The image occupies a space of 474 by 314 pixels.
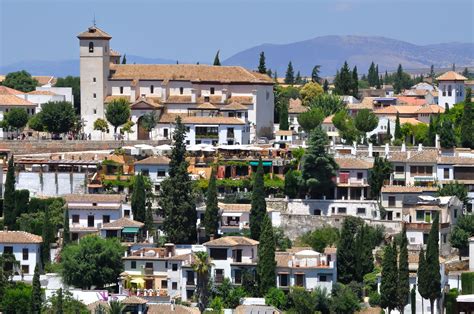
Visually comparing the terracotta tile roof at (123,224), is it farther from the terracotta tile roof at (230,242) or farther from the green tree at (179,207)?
the terracotta tile roof at (230,242)

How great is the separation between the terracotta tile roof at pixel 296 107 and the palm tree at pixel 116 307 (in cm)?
3853

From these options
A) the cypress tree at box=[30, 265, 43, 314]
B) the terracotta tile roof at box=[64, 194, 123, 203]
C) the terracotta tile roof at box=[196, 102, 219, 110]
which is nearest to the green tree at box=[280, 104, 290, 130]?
the terracotta tile roof at box=[196, 102, 219, 110]

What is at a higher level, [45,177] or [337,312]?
[45,177]

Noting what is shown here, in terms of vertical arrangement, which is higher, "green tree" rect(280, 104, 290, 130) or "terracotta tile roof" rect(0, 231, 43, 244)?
"green tree" rect(280, 104, 290, 130)

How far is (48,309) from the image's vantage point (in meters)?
57.8

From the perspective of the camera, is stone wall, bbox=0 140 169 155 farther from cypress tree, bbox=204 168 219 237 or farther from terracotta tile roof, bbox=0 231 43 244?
terracotta tile roof, bbox=0 231 43 244

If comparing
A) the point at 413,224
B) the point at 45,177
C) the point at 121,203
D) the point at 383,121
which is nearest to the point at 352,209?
the point at 413,224

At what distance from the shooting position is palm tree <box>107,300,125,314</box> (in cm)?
5494

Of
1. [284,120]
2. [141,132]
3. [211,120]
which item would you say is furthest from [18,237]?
[284,120]

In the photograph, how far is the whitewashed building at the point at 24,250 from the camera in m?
62.7

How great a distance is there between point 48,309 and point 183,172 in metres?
9.41

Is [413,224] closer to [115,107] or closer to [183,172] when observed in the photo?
[183,172]

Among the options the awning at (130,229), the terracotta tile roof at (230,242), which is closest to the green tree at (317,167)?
the terracotta tile roof at (230,242)

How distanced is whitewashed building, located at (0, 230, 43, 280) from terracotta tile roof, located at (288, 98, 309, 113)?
109 ft
